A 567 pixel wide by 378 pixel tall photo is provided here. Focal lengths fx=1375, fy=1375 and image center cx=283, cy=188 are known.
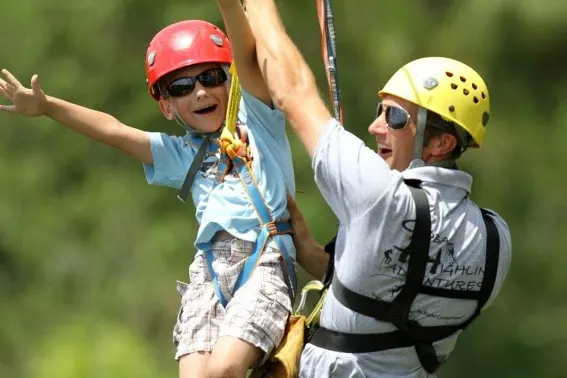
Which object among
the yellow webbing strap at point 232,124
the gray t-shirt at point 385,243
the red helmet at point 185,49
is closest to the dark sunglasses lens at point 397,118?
the gray t-shirt at point 385,243

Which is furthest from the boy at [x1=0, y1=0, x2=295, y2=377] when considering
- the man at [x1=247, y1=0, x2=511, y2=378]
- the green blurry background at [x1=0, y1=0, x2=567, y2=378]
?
the green blurry background at [x1=0, y1=0, x2=567, y2=378]

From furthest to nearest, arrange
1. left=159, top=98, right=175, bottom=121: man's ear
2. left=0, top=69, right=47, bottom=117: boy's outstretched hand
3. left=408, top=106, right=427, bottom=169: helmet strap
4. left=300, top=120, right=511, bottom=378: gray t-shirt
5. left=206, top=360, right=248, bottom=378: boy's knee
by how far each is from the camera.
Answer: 1. left=159, top=98, right=175, bottom=121: man's ear
2. left=0, top=69, right=47, bottom=117: boy's outstretched hand
3. left=206, top=360, right=248, bottom=378: boy's knee
4. left=408, top=106, right=427, bottom=169: helmet strap
5. left=300, top=120, right=511, bottom=378: gray t-shirt

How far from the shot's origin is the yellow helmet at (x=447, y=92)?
10.5 ft

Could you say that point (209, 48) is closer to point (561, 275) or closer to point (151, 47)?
point (151, 47)

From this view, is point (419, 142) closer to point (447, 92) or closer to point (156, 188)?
point (447, 92)

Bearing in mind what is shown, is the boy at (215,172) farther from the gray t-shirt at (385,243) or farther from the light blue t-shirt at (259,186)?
the gray t-shirt at (385,243)

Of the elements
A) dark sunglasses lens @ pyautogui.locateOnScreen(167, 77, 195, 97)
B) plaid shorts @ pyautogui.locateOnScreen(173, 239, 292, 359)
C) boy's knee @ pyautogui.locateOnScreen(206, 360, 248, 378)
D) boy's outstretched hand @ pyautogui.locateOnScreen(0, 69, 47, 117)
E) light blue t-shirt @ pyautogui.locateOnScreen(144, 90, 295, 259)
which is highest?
boy's outstretched hand @ pyautogui.locateOnScreen(0, 69, 47, 117)

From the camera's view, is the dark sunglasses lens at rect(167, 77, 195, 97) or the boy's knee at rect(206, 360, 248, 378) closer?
the boy's knee at rect(206, 360, 248, 378)

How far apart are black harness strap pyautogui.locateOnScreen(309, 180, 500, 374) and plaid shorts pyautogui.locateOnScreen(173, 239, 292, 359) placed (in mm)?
144

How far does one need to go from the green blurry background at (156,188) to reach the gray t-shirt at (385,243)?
4.56 metres

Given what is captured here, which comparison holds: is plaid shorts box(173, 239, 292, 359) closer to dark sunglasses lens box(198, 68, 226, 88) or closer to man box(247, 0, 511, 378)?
man box(247, 0, 511, 378)

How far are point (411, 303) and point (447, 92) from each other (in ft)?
1.64

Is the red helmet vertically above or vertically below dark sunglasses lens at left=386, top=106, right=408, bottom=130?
above

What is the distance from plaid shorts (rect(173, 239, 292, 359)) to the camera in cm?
336
